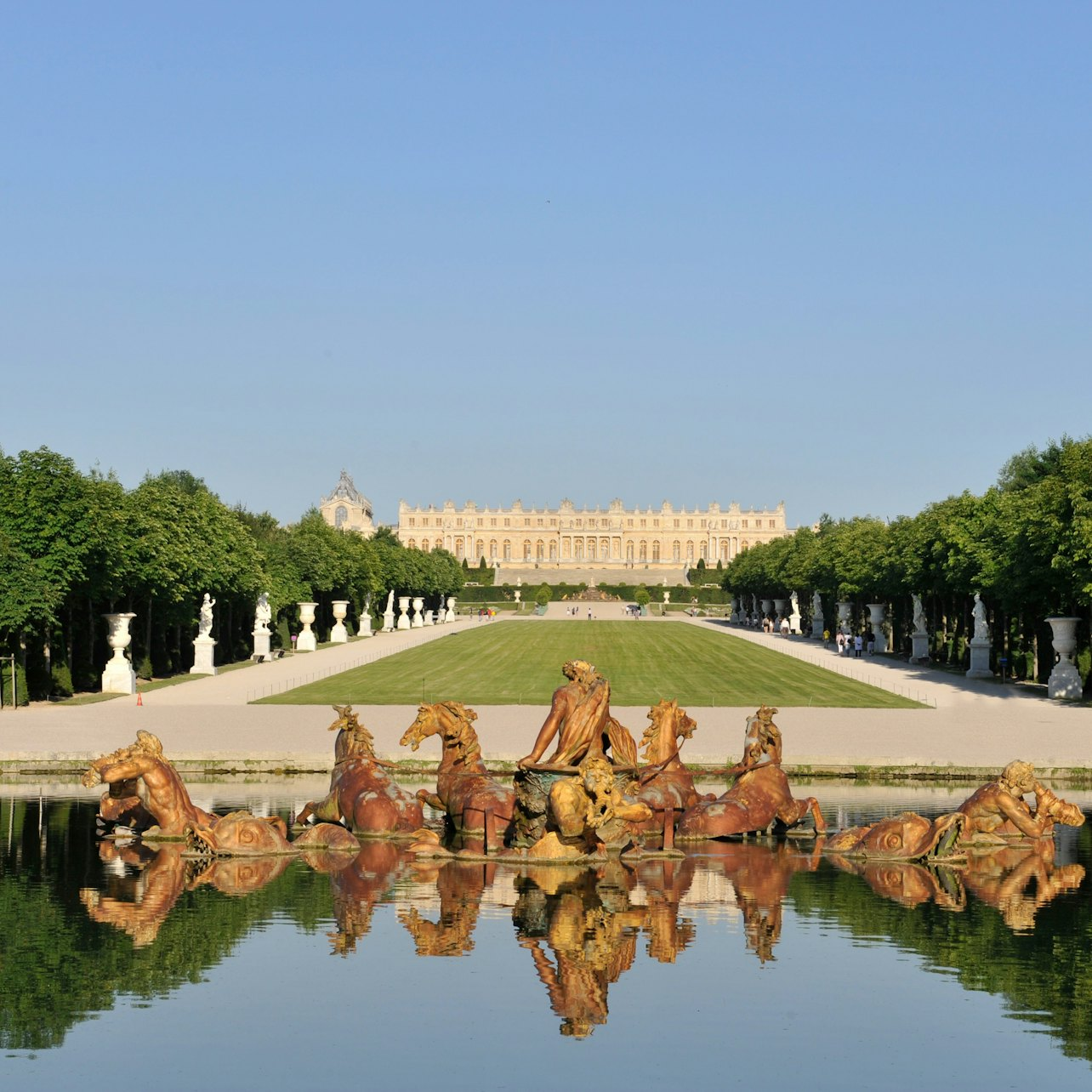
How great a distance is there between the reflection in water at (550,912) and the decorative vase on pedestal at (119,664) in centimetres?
2300

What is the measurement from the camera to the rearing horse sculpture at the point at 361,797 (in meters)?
16.4

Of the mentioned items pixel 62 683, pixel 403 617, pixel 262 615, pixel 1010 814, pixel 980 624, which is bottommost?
pixel 1010 814

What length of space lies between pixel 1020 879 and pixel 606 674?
1163 inches

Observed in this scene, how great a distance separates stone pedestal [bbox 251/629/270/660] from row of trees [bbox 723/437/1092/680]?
22.5 m

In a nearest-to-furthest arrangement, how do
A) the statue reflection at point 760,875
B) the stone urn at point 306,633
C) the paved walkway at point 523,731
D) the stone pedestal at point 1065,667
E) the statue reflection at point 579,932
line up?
the statue reflection at point 579,932
the statue reflection at point 760,875
the paved walkway at point 523,731
the stone pedestal at point 1065,667
the stone urn at point 306,633

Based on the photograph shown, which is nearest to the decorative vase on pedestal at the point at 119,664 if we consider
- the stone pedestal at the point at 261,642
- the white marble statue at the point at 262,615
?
the stone pedestal at the point at 261,642

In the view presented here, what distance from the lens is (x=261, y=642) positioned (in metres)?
57.4

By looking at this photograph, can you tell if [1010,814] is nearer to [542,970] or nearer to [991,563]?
[542,970]

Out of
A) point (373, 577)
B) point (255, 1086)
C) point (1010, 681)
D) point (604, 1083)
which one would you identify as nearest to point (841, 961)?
point (604, 1083)

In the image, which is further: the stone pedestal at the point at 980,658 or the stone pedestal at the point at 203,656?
the stone pedestal at the point at 203,656

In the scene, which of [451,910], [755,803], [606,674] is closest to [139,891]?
[451,910]

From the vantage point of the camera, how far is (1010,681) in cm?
4494

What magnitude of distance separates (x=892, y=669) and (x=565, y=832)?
38486 millimetres

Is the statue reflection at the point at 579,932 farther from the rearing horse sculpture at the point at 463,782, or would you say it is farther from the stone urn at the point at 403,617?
the stone urn at the point at 403,617
